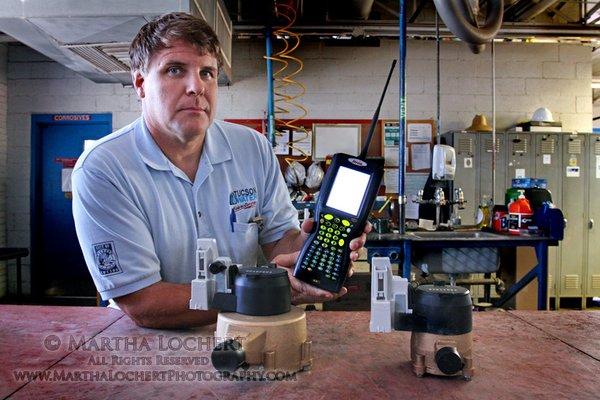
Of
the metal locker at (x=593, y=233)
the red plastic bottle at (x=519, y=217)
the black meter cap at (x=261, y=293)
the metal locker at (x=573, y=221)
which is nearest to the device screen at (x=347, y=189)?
the black meter cap at (x=261, y=293)

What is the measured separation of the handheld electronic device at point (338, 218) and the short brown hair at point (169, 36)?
52cm

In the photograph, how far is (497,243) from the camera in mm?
2617

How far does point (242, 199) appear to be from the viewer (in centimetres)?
135

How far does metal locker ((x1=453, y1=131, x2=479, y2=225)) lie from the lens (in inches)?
169

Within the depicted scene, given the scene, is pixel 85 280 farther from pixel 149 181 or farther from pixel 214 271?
pixel 214 271

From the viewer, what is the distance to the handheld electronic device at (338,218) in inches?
37.9

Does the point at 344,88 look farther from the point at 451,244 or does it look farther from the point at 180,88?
the point at 180,88

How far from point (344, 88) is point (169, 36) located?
3.61 meters

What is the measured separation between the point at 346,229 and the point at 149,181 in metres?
0.56

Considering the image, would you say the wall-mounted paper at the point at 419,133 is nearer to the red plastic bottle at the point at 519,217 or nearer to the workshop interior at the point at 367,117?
the workshop interior at the point at 367,117

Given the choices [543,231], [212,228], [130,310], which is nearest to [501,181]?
[543,231]

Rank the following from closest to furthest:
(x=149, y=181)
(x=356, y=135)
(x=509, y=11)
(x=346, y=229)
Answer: (x=346, y=229), (x=149, y=181), (x=509, y=11), (x=356, y=135)

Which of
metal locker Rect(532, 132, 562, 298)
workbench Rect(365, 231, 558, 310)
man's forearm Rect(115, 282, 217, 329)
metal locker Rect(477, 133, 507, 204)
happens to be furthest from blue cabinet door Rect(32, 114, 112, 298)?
metal locker Rect(532, 132, 562, 298)

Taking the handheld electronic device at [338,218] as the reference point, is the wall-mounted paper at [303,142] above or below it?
above
